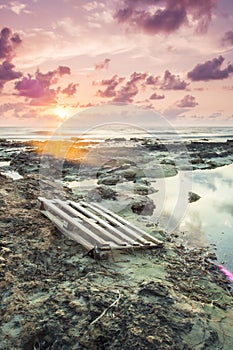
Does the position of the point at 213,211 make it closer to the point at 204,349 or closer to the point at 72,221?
the point at 72,221

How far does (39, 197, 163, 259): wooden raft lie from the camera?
4950 millimetres

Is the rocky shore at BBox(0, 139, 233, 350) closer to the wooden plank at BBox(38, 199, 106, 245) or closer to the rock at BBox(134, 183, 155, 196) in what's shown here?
the wooden plank at BBox(38, 199, 106, 245)

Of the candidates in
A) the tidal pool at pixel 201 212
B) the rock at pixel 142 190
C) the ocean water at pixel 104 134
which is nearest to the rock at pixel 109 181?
the rock at pixel 142 190

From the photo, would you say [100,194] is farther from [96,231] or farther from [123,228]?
[96,231]

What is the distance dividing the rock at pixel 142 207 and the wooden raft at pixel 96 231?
184 cm

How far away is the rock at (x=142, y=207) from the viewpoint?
8453 mm

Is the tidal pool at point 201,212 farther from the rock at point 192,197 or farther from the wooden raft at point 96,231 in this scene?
the wooden raft at point 96,231

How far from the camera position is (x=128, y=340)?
3.02m

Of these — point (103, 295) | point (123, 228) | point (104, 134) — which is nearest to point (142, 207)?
point (123, 228)

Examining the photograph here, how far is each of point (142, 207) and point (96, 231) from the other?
329cm

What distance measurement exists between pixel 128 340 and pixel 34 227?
320 cm

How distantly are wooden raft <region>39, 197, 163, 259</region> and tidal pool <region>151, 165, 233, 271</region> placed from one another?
1355 mm

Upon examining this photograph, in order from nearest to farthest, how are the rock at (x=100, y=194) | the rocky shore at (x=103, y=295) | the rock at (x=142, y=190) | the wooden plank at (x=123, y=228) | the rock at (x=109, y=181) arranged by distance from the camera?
the rocky shore at (x=103, y=295) → the wooden plank at (x=123, y=228) → the rock at (x=100, y=194) → the rock at (x=142, y=190) → the rock at (x=109, y=181)

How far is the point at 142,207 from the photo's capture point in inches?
341
